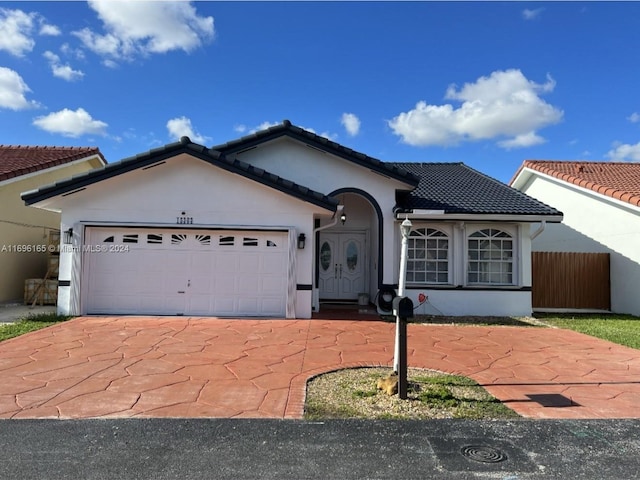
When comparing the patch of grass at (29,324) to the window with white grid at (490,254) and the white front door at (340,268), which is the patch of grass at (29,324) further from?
the window with white grid at (490,254)

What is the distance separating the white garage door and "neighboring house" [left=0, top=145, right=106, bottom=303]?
4652 mm

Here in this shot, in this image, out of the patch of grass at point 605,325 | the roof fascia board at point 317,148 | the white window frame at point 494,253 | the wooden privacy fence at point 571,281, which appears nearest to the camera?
the patch of grass at point 605,325

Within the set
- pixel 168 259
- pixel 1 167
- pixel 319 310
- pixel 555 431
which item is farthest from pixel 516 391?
pixel 1 167

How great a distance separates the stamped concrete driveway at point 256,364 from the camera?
5168 millimetres

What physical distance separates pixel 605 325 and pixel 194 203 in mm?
11672

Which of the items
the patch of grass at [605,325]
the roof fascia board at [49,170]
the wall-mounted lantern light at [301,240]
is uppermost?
the roof fascia board at [49,170]

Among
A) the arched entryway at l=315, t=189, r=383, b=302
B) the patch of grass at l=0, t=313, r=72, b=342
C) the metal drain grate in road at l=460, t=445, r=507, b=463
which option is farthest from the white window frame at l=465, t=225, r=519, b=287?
the patch of grass at l=0, t=313, r=72, b=342

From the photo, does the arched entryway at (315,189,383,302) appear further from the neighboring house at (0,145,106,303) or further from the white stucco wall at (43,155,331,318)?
the neighboring house at (0,145,106,303)

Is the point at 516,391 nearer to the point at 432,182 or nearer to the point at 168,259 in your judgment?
the point at 168,259

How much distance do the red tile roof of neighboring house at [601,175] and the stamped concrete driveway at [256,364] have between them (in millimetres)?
6454

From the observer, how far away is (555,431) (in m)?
4.51

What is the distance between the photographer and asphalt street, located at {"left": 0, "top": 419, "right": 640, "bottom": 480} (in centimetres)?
360

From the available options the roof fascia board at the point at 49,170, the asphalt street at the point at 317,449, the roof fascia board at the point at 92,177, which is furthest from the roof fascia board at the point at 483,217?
the roof fascia board at the point at 49,170

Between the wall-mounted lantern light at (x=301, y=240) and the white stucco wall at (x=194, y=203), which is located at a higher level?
the white stucco wall at (x=194, y=203)
